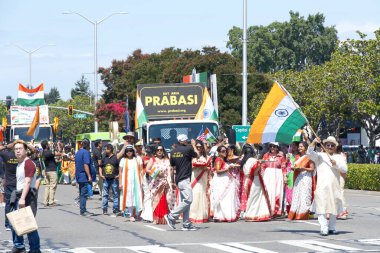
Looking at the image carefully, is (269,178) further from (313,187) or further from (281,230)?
(281,230)

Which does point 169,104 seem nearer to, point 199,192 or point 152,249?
point 199,192

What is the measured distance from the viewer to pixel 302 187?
1903cm

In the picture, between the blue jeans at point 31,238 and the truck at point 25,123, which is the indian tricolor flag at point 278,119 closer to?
the blue jeans at point 31,238

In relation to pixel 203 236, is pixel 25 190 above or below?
above

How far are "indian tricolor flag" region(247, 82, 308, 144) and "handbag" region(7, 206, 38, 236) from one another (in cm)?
655

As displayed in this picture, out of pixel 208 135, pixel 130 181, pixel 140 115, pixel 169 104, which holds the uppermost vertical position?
pixel 169 104

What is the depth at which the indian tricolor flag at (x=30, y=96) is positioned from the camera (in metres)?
51.7

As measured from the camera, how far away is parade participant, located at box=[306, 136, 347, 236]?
16000 millimetres

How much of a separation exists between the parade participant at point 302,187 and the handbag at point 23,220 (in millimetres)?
7434

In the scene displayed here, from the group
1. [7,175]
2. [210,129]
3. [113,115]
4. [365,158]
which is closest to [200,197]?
[7,175]

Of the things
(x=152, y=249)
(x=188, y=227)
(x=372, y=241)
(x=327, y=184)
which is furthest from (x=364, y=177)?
(x=152, y=249)

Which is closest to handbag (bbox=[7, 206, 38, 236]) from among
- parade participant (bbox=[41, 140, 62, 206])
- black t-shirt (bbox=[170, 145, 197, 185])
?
black t-shirt (bbox=[170, 145, 197, 185])

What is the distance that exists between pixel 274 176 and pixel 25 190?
26.5 ft

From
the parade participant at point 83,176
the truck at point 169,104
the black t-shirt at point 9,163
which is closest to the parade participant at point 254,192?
the parade participant at point 83,176
